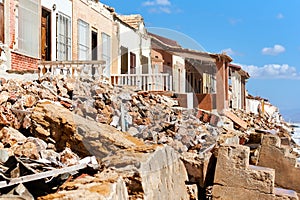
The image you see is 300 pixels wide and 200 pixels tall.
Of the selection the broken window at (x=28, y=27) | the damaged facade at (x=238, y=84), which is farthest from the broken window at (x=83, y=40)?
the damaged facade at (x=238, y=84)

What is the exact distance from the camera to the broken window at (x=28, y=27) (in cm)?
1173

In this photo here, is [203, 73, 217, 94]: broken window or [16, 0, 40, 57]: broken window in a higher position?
[16, 0, 40, 57]: broken window

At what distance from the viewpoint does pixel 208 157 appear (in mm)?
7117

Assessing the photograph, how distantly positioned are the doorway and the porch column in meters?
6.98

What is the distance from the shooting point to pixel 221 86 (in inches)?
672

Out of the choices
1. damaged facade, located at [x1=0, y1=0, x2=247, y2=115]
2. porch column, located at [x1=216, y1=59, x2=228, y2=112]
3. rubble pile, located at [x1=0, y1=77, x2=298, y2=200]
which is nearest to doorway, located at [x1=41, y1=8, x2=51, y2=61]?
damaged facade, located at [x1=0, y1=0, x2=247, y2=115]

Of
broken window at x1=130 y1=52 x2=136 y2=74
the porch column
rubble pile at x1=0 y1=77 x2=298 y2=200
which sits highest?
broken window at x1=130 y1=52 x2=136 y2=74

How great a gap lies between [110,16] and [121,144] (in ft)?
45.0

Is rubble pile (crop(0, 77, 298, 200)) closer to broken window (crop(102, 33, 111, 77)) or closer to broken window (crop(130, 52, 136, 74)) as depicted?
broken window (crop(102, 33, 111, 77))

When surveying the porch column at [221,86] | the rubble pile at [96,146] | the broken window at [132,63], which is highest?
the broken window at [132,63]

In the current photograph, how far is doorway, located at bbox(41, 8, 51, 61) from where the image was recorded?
→ 43.2ft

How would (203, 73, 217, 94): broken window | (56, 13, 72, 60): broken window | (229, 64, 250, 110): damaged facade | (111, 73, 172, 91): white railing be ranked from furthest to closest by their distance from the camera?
(229, 64, 250, 110): damaged facade, (203, 73, 217, 94): broken window, (111, 73, 172, 91): white railing, (56, 13, 72, 60): broken window

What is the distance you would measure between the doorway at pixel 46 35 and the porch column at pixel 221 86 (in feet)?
22.9

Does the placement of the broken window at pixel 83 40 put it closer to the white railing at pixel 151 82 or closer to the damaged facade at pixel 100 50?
the damaged facade at pixel 100 50
